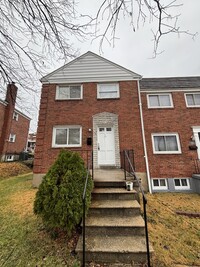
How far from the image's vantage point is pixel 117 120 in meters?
8.65

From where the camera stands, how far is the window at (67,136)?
855 centimetres

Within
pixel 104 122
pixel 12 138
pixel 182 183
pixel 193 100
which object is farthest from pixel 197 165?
pixel 12 138

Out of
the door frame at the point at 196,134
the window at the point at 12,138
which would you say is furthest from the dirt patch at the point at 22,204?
the window at the point at 12,138

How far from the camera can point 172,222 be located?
4184 millimetres

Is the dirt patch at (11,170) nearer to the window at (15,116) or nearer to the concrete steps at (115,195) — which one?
the window at (15,116)

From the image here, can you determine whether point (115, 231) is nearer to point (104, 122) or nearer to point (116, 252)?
point (116, 252)

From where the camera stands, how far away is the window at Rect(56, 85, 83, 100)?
9.29 metres

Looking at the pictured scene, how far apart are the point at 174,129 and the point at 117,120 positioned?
3.60 metres

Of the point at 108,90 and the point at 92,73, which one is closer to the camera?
the point at 108,90

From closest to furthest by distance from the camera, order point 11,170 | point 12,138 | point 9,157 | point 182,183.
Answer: point 182,183 < point 11,170 < point 9,157 < point 12,138

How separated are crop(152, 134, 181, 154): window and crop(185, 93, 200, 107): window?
2.45 m

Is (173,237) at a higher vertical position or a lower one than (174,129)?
lower

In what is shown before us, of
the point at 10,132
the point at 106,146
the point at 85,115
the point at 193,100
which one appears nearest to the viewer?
the point at 106,146

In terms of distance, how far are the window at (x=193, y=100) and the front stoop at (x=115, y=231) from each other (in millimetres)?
7874
